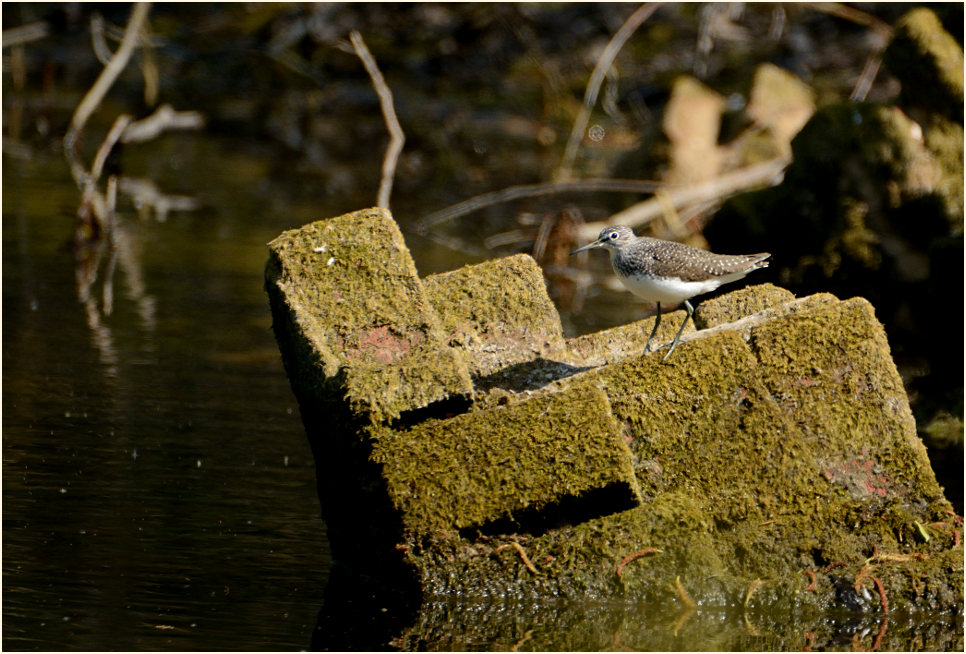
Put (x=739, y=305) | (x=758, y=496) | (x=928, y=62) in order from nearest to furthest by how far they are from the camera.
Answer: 1. (x=758, y=496)
2. (x=739, y=305)
3. (x=928, y=62)

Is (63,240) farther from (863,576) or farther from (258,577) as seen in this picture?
(863,576)

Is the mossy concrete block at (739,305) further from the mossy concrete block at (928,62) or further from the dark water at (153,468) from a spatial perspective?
the mossy concrete block at (928,62)

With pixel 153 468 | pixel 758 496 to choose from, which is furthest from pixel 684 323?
pixel 153 468

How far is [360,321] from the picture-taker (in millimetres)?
7043

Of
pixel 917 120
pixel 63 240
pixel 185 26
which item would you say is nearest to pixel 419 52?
pixel 185 26

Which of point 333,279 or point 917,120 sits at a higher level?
point 917,120

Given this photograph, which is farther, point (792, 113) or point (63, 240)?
point (792, 113)

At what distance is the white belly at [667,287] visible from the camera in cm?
746

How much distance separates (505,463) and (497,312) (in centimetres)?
142

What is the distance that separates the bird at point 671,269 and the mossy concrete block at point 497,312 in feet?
1.51

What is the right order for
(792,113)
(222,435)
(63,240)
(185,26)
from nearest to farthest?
(222,435) < (63,240) < (792,113) < (185,26)

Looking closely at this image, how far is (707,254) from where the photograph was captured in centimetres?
768

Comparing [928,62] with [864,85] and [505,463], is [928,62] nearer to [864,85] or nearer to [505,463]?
[864,85]

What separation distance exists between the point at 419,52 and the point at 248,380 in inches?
813
